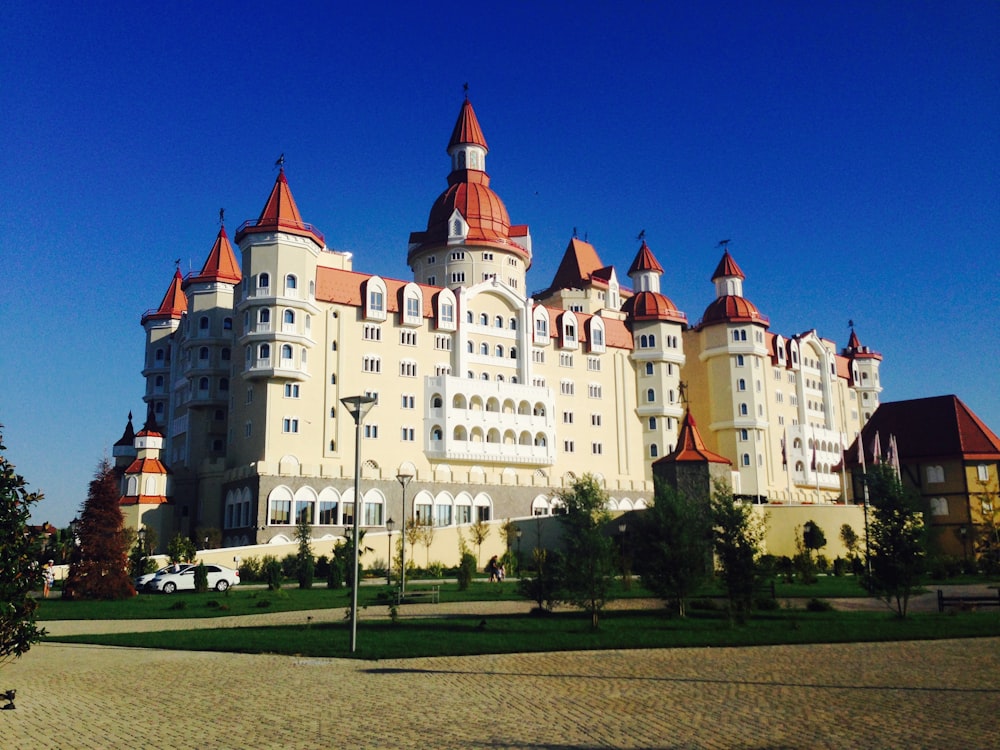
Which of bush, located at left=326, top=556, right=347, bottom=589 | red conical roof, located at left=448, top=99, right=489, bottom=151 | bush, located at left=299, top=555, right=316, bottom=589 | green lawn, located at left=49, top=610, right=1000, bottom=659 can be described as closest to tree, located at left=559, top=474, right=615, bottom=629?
green lawn, located at left=49, top=610, right=1000, bottom=659

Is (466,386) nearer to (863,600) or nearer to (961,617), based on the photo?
(863,600)

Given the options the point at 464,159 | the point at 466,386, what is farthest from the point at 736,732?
the point at 464,159

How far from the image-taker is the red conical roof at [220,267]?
6469cm

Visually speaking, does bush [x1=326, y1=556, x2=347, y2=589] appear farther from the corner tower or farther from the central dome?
the central dome

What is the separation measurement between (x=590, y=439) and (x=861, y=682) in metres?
56.6

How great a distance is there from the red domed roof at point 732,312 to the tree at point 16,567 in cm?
7014

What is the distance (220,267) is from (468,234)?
19528 mm

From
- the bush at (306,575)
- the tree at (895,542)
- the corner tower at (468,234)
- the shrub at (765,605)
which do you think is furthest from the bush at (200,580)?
the corner tower at (468,234)

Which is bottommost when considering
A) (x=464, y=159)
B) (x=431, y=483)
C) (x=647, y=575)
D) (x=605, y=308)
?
(x=647, y=575)

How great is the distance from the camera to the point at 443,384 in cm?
6372

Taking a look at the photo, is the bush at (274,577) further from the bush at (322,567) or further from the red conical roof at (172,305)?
the red conical roof at (172,305)

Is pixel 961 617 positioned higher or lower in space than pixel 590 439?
lower

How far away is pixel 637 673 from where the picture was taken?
15.6 metres

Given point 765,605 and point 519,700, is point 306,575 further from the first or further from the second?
point 519,700
